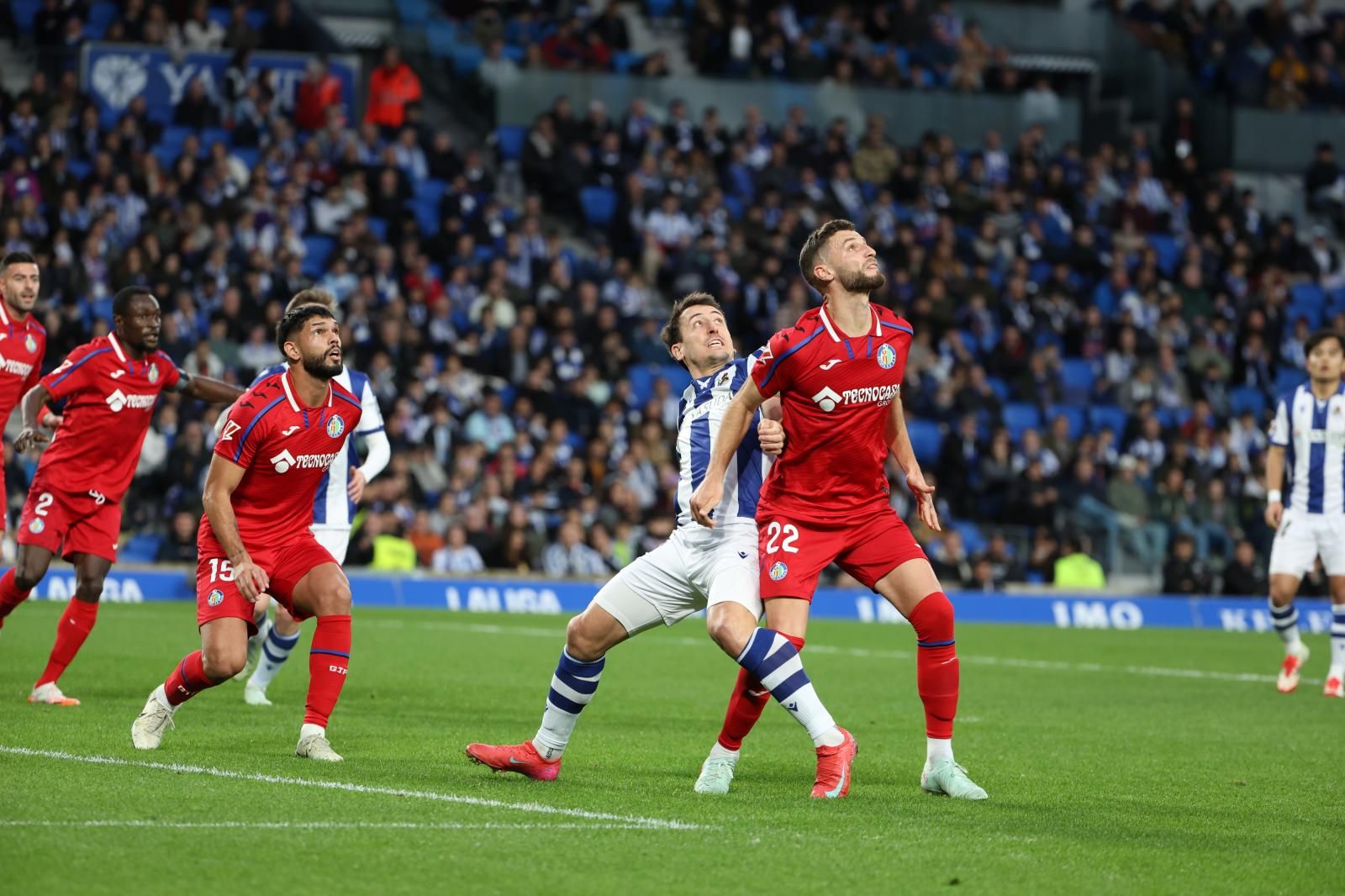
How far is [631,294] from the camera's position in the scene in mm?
26812

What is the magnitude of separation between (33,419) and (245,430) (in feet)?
9.91

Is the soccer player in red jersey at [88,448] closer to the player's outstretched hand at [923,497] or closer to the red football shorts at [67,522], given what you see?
the red football shorts at [67,522]

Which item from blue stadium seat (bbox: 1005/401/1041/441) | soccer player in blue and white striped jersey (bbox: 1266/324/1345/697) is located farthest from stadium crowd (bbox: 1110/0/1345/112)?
soccer player in blue and white striped jersey (bbox: 1266/324/1345/697)

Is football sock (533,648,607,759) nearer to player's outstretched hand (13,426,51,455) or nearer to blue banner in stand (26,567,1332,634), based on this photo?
player's outstretched hand (13,426,51,455)

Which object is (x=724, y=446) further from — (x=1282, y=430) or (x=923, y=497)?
(x=1282, y=430)

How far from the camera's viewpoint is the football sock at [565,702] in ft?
28.6

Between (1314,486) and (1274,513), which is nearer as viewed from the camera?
(1274,513)

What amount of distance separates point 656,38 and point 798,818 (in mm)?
26223

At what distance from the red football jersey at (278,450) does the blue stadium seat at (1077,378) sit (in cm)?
2039

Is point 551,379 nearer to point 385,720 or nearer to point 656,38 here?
point 656,38

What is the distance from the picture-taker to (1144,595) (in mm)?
24000

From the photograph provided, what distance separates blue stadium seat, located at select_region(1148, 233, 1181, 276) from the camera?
3188cm

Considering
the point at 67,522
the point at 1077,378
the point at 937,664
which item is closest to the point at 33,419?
the point at 67,522

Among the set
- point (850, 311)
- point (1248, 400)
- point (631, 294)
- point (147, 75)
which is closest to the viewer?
point (850, 311)
